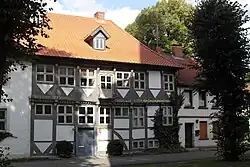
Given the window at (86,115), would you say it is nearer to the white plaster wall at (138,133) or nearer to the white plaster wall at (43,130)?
the white plaster wall at (43,130)

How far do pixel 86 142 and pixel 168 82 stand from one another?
8.69 metres

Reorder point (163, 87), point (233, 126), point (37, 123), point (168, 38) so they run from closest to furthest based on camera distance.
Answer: point (233, 126) < point (37, 123) < point (163, 87) < point (168, 38)

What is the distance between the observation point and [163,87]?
3434 centimetres

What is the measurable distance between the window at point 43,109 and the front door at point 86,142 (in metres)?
2.78

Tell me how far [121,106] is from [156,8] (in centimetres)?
2224

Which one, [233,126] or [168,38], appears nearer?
[233,126]

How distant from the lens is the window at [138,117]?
32.8 m

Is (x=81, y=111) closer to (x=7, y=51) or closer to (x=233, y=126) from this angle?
(x=233, y=126)

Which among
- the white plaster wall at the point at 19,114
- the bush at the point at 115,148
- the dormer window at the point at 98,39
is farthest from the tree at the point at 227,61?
the white plaster wall at the point at 19,114

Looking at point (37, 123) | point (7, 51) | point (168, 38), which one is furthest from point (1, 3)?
point (168, 38)

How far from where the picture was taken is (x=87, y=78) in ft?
102

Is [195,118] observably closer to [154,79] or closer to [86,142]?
[154,79]

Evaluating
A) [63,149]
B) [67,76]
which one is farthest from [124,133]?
[67,76]

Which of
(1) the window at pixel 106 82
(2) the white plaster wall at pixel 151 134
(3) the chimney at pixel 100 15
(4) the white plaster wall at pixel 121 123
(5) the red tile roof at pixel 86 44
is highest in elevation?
(3) the chimney at pixel 100 15
